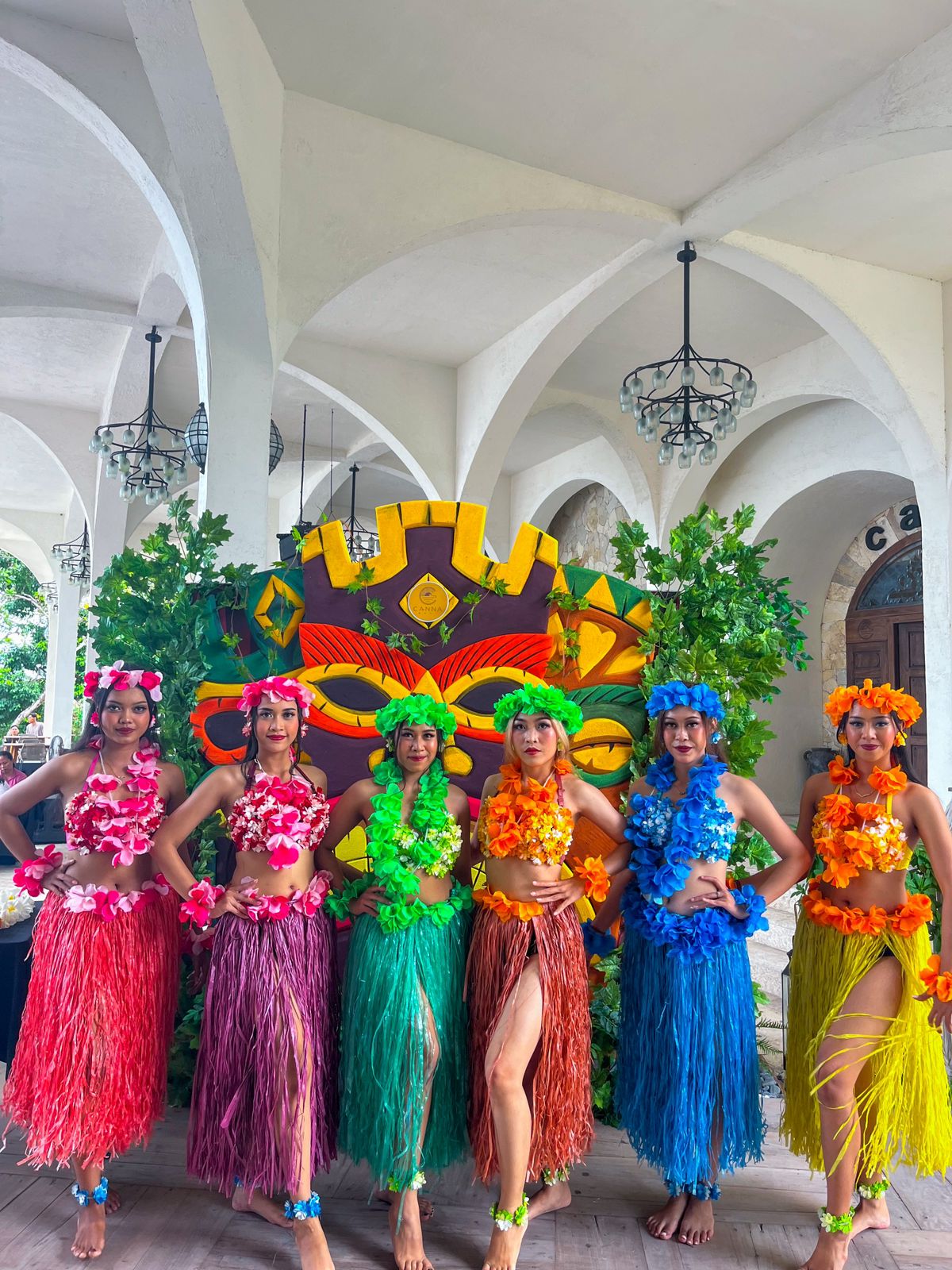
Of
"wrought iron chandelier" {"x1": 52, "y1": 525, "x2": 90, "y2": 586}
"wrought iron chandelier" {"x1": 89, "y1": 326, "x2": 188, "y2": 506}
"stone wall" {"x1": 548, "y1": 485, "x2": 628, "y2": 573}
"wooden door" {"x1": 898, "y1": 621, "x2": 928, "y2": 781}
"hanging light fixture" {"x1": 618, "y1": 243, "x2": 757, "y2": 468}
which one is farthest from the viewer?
"wrought iron chandelier" {"x1": 52, "y1": 525, "x2": 90, "y2": 586}

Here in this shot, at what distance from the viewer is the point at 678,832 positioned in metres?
2.50

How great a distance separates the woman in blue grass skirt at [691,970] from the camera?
245 cm

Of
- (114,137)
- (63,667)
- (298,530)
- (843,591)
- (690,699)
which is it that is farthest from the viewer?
(63,667)

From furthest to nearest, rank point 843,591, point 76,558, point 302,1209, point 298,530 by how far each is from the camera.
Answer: point 76,558, point 843,591, point 298,530, point 302,1209

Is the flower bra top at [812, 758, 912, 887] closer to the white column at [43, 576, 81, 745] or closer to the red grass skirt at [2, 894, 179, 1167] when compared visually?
the red grass skirt at [2, 894, 179, 1167]

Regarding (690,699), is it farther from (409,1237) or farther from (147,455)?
(147,455)

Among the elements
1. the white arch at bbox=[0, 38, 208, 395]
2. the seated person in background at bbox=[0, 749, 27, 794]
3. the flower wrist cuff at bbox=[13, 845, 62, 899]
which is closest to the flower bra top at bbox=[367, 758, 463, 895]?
the flower wrist cuff at bbox=[13, 845, 62, 899]

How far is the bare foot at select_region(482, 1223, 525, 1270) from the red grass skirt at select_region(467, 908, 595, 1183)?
135 mm

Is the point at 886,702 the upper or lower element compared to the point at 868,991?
upper

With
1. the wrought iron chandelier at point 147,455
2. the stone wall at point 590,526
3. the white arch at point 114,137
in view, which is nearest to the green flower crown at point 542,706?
the white arch at point 114,137

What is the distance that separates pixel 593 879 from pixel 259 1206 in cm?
127

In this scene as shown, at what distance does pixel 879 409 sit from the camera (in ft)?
22.0

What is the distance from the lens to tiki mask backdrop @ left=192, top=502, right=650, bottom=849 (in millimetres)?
3240

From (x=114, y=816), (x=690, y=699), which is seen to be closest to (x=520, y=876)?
(x=690, y=699)
